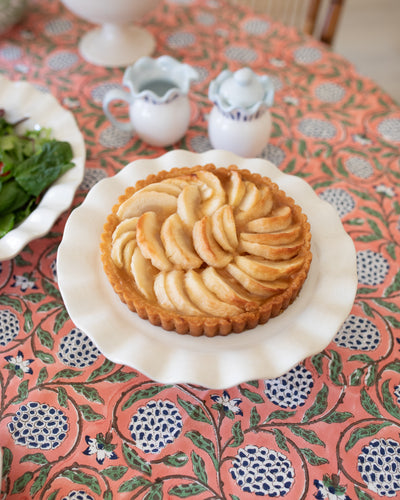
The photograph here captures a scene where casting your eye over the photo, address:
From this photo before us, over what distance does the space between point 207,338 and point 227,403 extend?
219 millimetres

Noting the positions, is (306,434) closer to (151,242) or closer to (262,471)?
(262,471)

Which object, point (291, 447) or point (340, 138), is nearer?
point (291, 447)

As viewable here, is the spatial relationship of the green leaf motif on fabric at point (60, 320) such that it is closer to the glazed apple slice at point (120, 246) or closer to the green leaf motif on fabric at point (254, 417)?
the glazed apple slice at point (120, 246)

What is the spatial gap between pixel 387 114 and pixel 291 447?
177 cm

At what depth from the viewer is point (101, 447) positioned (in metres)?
1.48

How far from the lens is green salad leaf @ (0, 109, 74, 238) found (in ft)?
6.42

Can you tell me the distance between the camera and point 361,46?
552 cm

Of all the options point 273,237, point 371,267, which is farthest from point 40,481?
point 371,267

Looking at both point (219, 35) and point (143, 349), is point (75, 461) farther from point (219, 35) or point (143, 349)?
point (219, 35)

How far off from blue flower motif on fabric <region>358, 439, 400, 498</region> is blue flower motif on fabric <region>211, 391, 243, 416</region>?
0.39m

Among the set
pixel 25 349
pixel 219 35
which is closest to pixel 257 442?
pixel 25 349

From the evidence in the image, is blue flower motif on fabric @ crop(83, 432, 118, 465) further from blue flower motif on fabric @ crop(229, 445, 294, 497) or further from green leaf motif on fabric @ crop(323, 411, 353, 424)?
green leaf motif on fabric @ crop(323, 411, 353, 424)

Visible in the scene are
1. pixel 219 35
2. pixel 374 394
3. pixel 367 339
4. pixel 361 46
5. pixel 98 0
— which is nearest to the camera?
pixel 374 394

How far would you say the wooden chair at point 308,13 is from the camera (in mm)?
2932
